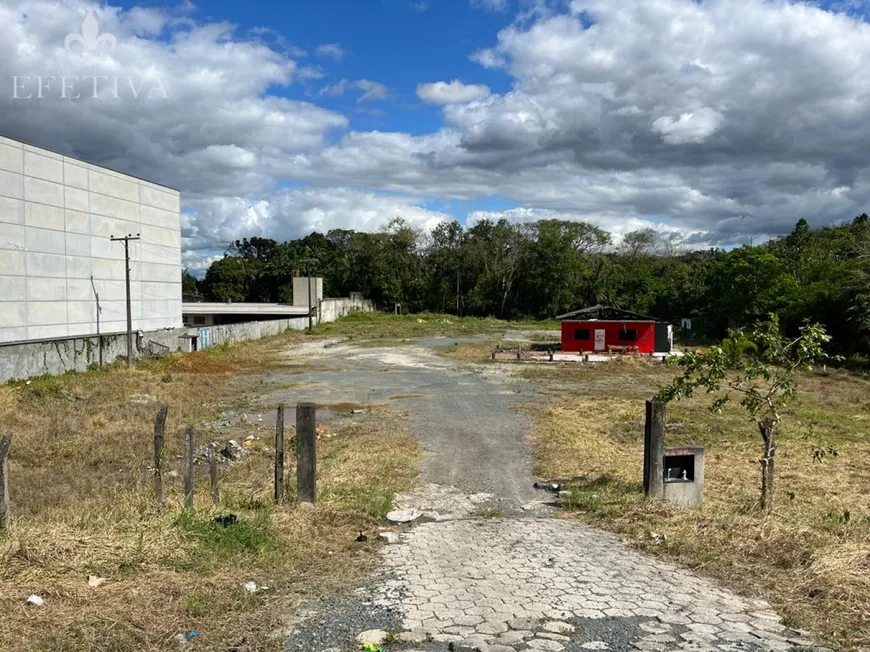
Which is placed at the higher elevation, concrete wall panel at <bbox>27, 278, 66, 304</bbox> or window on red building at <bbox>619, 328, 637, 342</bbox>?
concrete wall panel at <bbox>27, 278, 66, 304</bbox>

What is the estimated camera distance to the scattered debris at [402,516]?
25.2 feet

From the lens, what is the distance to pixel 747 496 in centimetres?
973

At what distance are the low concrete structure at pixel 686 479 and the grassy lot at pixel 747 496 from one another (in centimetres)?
34

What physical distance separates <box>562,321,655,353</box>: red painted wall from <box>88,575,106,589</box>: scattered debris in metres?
33.3

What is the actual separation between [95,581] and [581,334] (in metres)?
33.7

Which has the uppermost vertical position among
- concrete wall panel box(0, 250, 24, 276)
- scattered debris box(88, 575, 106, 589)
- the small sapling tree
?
concrete wall panel box(0, 250, 24, 276)

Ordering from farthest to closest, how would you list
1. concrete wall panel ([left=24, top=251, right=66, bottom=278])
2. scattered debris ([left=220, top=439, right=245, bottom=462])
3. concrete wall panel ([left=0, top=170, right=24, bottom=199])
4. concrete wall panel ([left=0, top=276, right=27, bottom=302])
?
1. concrete wall panel ([left=24, top=251, right=66, bottom=278])
2. concrete wall panel ([left=0, top=276, right=27, bottom=302])
3. concrete wall panel ([left=0, top=170, right=24, bottom=199])
4. scattered debris ([left=220, top=439, right=245, bottom=462])

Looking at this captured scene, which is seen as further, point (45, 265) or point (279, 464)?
point (45, 265)

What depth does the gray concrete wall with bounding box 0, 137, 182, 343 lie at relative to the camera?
26.4 meters

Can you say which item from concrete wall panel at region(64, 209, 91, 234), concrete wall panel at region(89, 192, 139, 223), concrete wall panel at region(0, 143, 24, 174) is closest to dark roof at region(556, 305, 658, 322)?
concrete wall panel at region(89, 192, 139, 223)

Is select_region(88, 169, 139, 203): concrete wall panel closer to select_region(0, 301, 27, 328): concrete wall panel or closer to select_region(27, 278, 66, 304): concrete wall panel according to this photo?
select_region(27, 278, 66, 304): concrete wall panel

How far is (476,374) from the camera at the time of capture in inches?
1064

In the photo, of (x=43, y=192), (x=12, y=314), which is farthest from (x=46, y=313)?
(x=43, y=192)

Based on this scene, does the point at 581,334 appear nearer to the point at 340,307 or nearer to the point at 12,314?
the point at 12,314
